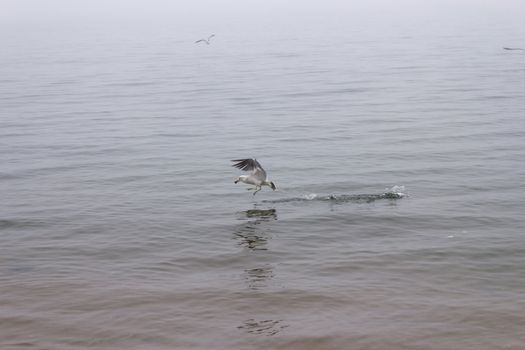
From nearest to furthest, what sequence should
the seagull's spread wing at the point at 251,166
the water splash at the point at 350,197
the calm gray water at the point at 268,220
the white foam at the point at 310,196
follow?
the calm gray water at the point at 268,220 → the seagull's spread wing at the point at 251,166 → the water splash at the point at 350,197 → the white foam at the point at 310,196

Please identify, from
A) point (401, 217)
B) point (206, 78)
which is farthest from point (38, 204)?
point (206, 78)

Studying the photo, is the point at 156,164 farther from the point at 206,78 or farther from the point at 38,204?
the point at 206,78

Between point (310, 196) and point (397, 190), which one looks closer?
point (310, 196)

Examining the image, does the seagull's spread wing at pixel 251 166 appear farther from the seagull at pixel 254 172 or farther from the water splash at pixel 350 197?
the water splash at pixel 350 197

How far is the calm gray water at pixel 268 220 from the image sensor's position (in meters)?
14.9

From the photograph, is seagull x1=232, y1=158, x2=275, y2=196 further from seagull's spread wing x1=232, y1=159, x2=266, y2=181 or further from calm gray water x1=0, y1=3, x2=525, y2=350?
calm gray water x1=0, y1=3, x2=525, y2=350

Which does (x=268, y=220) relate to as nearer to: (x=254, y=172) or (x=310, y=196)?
(x=254, y=172)

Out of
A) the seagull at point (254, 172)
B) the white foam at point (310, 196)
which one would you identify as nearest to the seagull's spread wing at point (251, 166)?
the seagull at point (254, 172)

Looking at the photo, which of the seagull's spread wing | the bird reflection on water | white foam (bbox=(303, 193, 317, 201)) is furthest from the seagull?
white foam (bbox=(303, 193, 317, 201))

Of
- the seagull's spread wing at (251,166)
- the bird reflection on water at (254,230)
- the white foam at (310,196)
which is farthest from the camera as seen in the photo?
the white foam at (310,196)

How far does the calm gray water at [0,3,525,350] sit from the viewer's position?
49.0 ft

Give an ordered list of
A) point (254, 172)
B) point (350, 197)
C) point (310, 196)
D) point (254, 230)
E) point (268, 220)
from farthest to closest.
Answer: point (310, 196) < point (350, 197) < point (254, 172) < point (268, 220) < point (254, 230)

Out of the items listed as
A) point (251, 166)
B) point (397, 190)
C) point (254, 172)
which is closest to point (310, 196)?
point (254, 172)

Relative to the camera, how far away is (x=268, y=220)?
72.1ft
